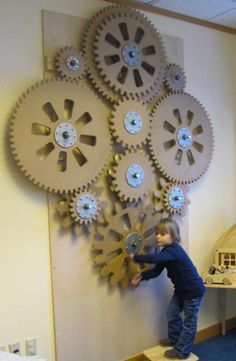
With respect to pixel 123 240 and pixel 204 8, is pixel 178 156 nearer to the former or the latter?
pixel 123 240

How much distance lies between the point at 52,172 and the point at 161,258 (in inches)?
33.7

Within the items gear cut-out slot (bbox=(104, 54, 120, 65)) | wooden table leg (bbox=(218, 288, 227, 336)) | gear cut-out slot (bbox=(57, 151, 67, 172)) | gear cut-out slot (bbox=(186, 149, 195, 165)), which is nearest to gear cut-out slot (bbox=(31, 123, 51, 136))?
gear cut-out slot (bbox=(57, 151, 67, 172))

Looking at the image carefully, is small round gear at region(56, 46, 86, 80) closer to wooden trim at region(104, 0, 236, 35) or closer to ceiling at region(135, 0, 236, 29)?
wooden trim at region(104, 0, 236, 35)

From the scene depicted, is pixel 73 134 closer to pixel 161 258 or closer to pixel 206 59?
pixel 161 258

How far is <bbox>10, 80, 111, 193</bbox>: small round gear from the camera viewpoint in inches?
78.9

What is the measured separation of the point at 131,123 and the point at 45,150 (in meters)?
0.59

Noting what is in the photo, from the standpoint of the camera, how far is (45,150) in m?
2.09

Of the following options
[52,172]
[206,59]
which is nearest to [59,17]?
[52,172]

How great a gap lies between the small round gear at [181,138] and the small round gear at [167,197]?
5 cm

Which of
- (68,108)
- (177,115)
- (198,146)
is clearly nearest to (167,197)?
(198,146)

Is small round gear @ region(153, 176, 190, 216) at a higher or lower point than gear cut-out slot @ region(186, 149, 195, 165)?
lower

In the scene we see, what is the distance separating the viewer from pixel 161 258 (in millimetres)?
2316

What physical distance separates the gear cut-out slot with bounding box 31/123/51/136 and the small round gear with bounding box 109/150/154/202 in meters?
0.47

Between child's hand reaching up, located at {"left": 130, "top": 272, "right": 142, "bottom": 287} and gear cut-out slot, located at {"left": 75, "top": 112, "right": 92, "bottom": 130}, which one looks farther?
child's hand reaching up, located at {"left": 130, "top": 272, "right": 142, "bottom": 287}
